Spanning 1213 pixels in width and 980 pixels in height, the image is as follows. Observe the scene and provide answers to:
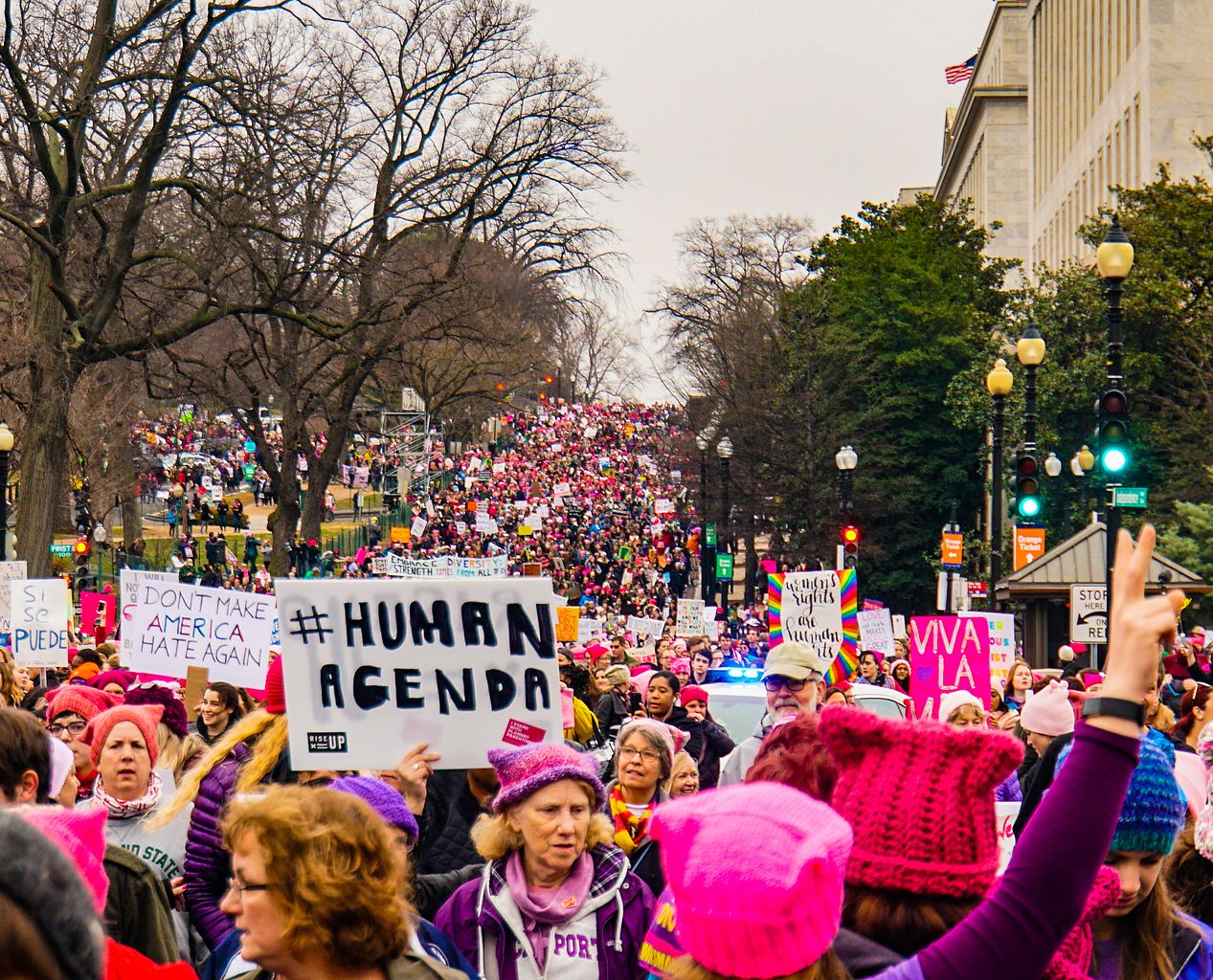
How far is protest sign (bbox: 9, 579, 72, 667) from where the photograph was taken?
18609 mm

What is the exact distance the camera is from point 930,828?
315 centimetres

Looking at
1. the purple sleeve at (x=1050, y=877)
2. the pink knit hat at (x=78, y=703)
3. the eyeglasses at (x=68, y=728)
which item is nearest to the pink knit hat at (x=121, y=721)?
the eyeglasses at (x=68, y=728)

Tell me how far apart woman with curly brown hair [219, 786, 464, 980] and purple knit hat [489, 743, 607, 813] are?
176 cm

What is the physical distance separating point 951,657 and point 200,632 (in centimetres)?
618

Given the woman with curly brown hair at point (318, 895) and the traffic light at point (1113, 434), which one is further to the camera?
the traffic light at point (1113, 434)

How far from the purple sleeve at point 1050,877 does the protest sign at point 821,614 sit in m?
13.1

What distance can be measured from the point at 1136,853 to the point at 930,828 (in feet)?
3.30

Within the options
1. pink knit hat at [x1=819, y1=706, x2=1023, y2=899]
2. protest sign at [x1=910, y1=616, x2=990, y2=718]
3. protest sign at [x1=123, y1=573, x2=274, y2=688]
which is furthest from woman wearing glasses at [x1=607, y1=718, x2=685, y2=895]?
protest sign at [x1=910, y1=616, x2=990, y2=718]

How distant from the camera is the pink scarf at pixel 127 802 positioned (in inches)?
270

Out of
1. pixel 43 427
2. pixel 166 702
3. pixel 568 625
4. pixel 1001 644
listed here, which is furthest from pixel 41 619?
pixel 43 427

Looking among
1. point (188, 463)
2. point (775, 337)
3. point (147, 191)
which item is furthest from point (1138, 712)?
point (188, 463)

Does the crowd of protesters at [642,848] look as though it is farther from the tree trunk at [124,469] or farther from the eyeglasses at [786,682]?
the tree trunk at [124,469]

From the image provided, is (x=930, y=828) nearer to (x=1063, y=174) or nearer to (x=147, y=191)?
(x=147, y=191)

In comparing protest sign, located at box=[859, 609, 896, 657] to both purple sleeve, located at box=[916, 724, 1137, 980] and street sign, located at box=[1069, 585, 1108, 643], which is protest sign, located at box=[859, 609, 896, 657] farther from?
purple sleeve, located at box=[916, 724, 1137, 980]
